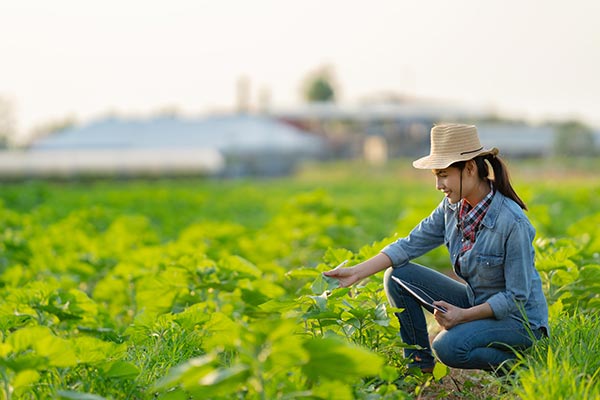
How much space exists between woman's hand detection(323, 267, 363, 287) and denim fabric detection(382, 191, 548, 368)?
15 centimetres

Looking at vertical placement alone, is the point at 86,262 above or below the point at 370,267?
below

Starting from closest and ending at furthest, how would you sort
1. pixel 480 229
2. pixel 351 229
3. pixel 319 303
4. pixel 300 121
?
pixel 319 303
pixel 480 229
pixel 351 229
pixel 300 121

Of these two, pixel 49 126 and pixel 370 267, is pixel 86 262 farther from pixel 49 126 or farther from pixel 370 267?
pixel 49 126

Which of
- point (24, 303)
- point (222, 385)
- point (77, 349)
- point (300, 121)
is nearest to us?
point (222, 385)

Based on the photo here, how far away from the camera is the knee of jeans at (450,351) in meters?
3.37

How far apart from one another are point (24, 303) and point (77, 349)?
1214mm

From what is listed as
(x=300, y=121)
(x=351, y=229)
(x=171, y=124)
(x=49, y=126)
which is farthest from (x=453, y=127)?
(x=49, y=126)

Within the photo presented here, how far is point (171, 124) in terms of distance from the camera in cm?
4344

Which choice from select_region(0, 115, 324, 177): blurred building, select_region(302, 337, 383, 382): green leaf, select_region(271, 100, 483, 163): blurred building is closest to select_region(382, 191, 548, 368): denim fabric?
select_region(302, 337, 383, 382): green leaf

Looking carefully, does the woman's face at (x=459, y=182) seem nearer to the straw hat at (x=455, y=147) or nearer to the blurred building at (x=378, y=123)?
the straw hat at (x=455, y=147)

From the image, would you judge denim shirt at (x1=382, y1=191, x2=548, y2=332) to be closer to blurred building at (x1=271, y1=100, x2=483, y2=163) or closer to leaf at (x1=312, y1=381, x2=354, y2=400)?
leaf at (x1=312, y1=381, x2=354, y2=400)

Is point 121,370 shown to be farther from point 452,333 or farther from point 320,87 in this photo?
point 320,87

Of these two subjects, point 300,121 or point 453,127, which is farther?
point 300,121

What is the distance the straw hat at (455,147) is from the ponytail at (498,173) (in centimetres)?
5
